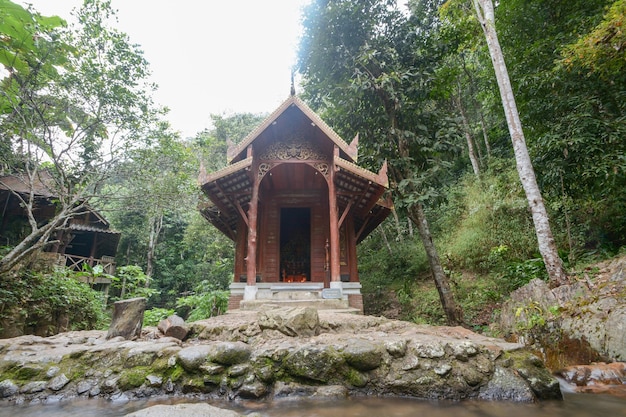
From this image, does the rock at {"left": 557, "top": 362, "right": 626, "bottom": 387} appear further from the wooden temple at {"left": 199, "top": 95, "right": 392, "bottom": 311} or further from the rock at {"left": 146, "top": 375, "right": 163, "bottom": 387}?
the rock at {"left": 146, "top": 375, "right": 163, "bottom": 387}

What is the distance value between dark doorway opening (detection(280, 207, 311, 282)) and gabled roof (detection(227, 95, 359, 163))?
4.95m

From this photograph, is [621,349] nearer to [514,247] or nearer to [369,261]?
[514,247]

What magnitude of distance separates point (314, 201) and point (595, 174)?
23.3 ft

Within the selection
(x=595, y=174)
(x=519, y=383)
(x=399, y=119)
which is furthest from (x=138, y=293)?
(x=595, y=174)

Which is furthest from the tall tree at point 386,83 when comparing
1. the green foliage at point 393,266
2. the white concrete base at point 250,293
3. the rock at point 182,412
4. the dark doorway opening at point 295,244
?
the rock at point 182,412

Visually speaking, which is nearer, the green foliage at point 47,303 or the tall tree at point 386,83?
the green foliage at point 47,303

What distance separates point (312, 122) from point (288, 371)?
6526 millimetres

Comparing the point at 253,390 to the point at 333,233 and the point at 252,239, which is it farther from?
the point at 333,233

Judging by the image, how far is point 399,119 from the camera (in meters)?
10.4

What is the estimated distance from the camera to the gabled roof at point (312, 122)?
835 cm

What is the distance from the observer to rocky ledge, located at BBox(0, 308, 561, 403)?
11.0 ft

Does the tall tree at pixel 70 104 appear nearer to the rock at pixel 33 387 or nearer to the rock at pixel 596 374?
the rock at pixel 33 387

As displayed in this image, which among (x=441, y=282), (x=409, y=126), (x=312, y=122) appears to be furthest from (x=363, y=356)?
(x=409, y=126)

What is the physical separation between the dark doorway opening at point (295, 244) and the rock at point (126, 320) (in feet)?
25.9
